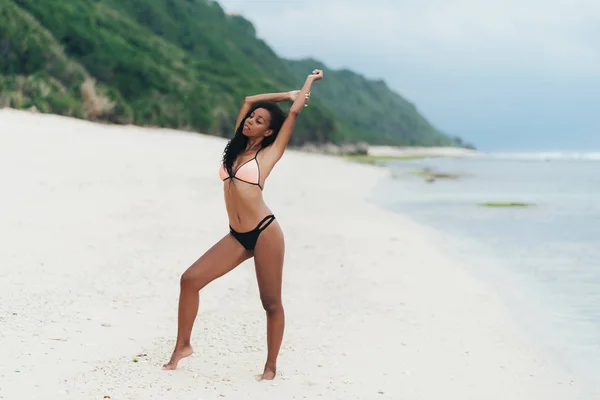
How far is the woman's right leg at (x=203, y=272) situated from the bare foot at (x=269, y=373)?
25.7 inches

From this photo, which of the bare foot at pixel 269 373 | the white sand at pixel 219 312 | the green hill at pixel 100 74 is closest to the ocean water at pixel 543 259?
the white sand at pixel 219 312

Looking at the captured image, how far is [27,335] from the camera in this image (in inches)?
233

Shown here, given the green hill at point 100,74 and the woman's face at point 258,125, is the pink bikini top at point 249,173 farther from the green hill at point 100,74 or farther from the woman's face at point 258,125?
the green hill at point 100,74

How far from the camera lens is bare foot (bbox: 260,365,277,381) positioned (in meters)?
5.42

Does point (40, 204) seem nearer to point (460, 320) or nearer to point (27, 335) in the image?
point (27, 335)

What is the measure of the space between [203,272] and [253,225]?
1.73ft

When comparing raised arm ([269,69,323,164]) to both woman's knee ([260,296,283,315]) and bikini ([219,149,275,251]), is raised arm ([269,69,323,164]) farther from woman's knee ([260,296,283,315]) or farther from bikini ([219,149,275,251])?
woman's knee ([260,296,283,315])

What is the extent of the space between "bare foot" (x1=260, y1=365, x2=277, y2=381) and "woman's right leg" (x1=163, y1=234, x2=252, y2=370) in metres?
0.65

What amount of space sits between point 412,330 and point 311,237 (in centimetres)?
582

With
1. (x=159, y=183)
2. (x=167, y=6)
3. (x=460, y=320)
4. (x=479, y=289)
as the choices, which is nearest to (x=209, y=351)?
(x=460, y=320)

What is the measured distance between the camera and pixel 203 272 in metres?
5.36

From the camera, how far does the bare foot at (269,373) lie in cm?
542

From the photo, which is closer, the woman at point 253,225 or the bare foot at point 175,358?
the woman at point 253,225

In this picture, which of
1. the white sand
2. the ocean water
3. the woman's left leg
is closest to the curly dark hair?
the woman's left leg
